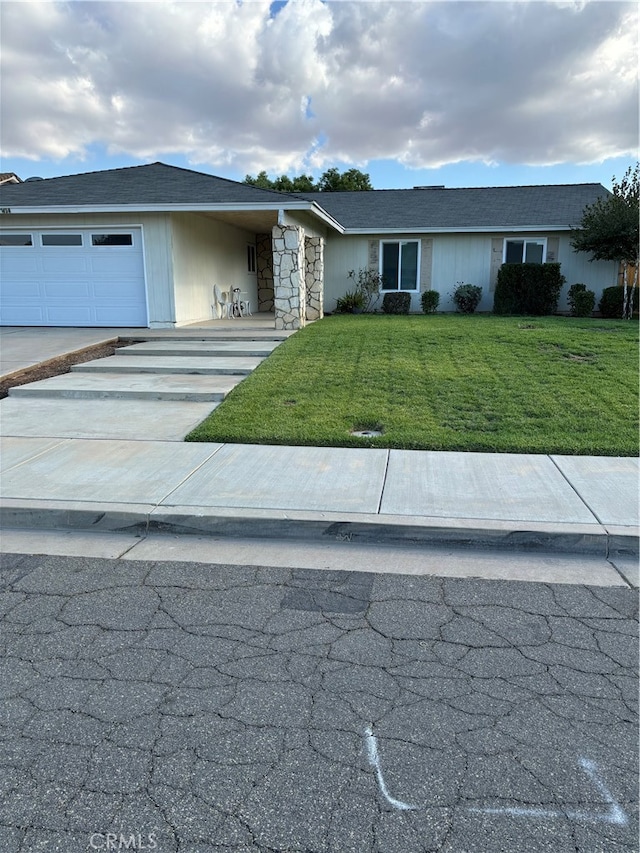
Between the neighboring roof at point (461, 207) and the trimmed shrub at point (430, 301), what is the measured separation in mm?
1994

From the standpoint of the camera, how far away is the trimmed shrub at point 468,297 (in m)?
19.9

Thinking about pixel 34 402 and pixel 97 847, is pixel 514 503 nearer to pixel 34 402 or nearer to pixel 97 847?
pixel 97 847

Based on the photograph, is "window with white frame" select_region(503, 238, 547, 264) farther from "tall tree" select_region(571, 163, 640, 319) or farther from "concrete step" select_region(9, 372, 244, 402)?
"concrete step" select_region(9, 372, 244, 402)

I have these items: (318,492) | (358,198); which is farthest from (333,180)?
(318,492)

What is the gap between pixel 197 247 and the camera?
16641 mm

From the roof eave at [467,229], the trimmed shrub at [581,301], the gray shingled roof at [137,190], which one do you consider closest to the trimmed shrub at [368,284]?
the roof eave at [467,229]

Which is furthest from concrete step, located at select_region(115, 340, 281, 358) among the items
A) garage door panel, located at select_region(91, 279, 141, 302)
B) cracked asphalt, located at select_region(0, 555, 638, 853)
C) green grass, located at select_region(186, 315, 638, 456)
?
cracked asphalt, located at select_region(0, 555, 638, 853)

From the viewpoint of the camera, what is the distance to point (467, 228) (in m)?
19.9

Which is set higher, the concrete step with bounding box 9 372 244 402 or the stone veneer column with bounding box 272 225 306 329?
the stone veneer column with bounding box 272 225 306 329

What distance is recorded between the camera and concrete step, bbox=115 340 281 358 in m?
11.9

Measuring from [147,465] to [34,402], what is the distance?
12.2ft

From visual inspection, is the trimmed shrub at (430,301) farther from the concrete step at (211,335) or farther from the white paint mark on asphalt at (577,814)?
the white paint mark on asphalt at (577,814)

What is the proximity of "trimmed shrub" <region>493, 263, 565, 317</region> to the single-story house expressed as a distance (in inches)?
61.0

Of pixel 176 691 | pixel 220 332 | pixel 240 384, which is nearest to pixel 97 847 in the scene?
pixel 176 691
